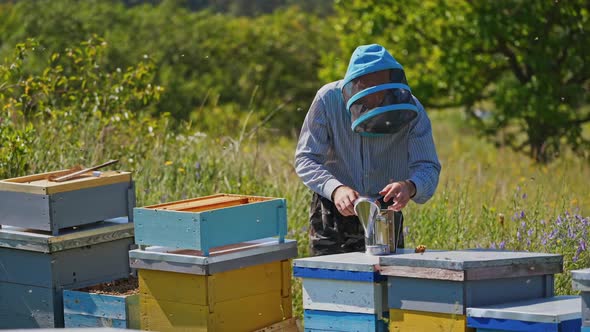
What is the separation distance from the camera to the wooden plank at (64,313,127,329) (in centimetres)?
416

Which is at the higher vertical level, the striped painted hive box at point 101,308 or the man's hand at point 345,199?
the man's hand at point 345,199

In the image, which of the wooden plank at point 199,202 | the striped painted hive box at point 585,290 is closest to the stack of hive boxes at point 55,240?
the wooden plank at point 199,202

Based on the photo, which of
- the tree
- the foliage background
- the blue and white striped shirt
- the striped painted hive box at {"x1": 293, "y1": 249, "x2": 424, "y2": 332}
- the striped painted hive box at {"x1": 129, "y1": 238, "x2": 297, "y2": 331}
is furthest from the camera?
the tree

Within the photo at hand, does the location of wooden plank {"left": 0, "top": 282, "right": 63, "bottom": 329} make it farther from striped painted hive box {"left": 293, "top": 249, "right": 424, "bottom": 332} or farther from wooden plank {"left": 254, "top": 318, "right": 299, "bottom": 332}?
striped painted hive box {"left": 293, "top": 249, "right": 424, "bottom": 332}

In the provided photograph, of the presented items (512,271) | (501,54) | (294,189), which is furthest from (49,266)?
(501,54)

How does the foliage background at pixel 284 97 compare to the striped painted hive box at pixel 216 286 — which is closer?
the striped painted hive box at pixel 216 286

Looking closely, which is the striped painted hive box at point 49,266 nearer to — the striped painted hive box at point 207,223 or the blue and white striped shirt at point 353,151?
the striped painted hive box at point 207,223

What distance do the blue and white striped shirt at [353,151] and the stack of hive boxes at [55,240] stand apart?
1.01 meters

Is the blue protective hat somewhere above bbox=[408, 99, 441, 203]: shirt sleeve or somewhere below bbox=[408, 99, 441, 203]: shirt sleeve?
Answer: above

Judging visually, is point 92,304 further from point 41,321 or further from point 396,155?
point 396,155

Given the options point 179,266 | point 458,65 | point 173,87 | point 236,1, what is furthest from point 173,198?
point 236,1

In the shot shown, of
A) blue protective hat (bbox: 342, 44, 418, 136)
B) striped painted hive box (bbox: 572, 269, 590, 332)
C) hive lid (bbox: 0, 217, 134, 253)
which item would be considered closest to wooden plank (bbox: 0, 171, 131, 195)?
hive lid (bbox: 0, 217, 134, 253)

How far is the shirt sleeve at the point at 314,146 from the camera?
4219 mm

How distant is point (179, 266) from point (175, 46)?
13.7 meters
